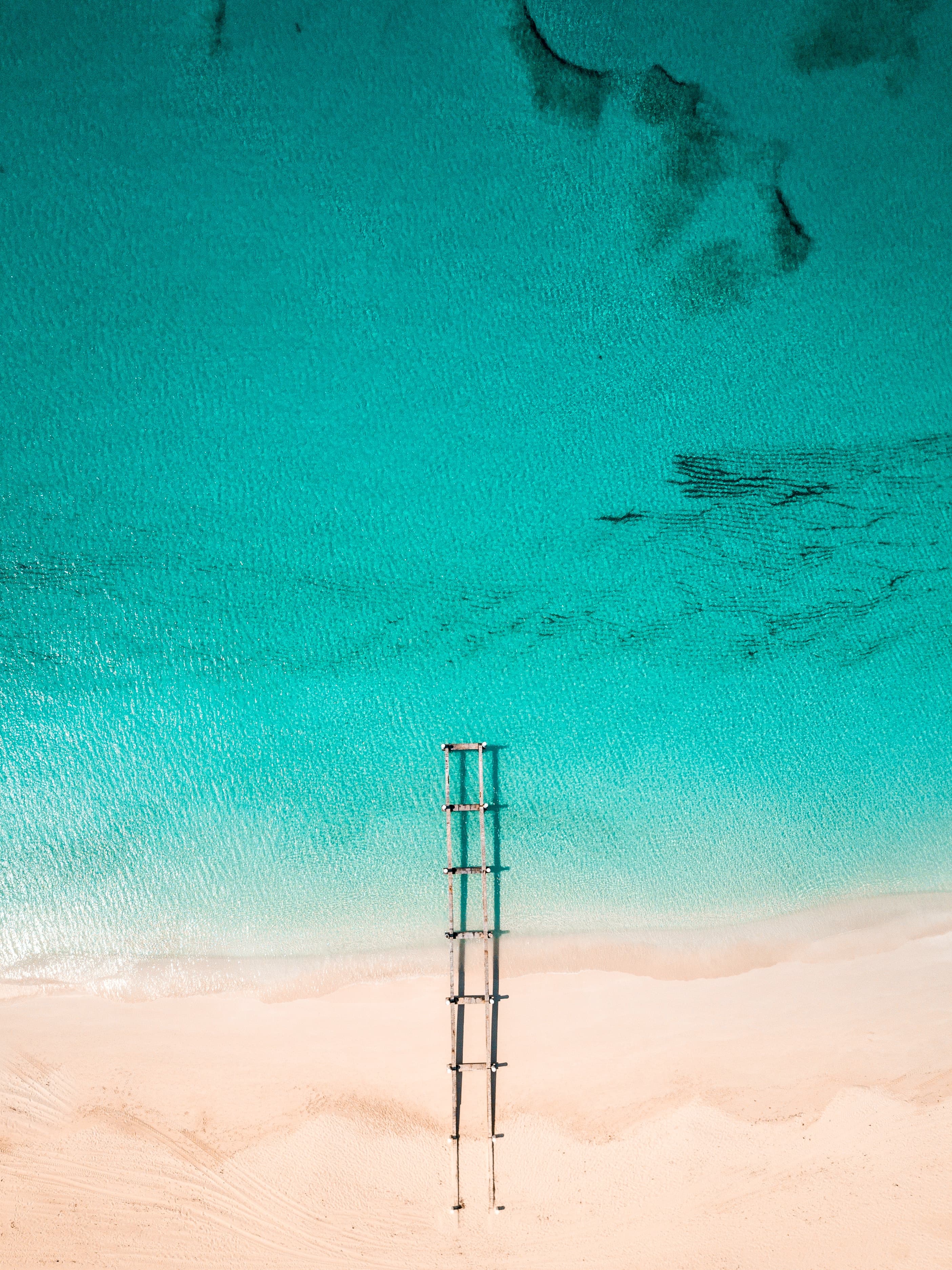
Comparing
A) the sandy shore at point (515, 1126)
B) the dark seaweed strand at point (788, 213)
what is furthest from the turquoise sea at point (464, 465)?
the sandy shore at point (515, 1126)

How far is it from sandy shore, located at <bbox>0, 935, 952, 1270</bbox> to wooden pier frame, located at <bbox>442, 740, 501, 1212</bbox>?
1.7 inches

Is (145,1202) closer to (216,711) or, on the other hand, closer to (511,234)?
(216,711)

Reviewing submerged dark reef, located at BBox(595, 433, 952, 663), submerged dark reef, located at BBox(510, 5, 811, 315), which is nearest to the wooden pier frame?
submerged dark reef, located at BBox(595, 433, 952, 663)

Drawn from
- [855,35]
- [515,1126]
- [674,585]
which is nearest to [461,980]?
[515,1126]

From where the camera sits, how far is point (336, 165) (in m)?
2.70

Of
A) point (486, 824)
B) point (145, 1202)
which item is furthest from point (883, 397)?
point (145, 1202)

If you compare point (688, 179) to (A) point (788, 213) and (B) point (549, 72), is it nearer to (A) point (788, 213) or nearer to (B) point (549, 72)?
(A) point (788, 213)

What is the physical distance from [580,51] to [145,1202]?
4.60 metres

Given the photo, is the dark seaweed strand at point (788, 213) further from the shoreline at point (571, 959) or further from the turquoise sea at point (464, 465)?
the shoreline at point (571, 959)

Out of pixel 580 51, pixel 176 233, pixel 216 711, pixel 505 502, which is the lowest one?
pixel 216 711

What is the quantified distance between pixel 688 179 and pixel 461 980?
3221 mm

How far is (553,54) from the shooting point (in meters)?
2.71

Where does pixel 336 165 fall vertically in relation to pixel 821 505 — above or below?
above

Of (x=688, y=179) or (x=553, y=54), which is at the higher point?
(x=553, y=54)
